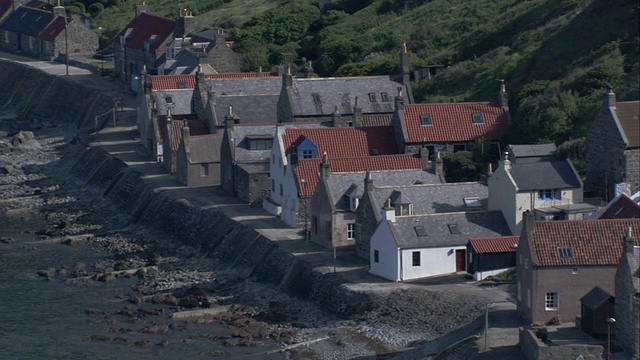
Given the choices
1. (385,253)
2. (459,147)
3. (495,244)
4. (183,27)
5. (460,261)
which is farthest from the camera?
(183,27)

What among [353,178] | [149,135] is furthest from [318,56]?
[353,178]

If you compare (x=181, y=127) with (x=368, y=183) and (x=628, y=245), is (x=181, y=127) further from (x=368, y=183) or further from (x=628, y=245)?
(x=628, y=245)

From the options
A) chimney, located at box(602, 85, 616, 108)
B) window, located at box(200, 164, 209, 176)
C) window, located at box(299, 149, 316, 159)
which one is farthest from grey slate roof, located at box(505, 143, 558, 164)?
window, located at box(200, 164, 209, 176)

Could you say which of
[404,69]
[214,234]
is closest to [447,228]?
[214,234]

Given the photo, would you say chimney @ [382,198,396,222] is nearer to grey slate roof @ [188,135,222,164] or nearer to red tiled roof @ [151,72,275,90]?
grey slate roof @ [188,135,222,164]

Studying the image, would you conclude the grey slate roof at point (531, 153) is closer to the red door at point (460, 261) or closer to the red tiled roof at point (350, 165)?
the red tiled roof at point (350, 165)

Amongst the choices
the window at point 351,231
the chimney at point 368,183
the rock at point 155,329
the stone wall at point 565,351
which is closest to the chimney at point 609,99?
the chimney at point 368,183
